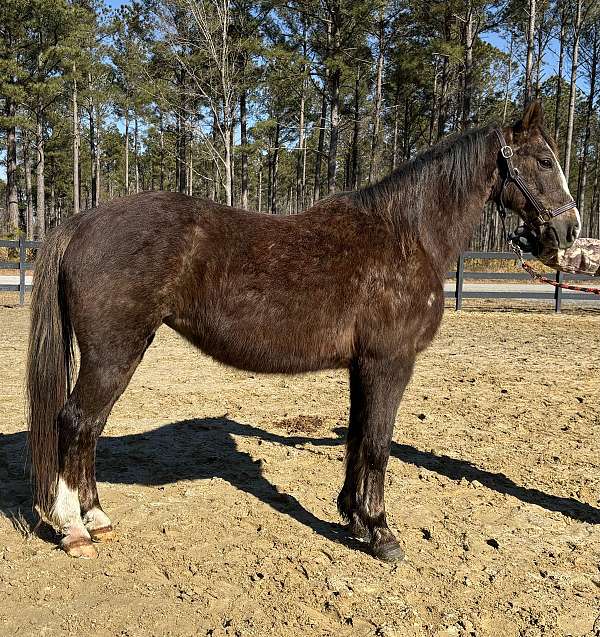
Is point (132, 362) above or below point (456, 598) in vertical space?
above

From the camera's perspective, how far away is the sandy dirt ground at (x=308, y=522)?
2.40 metres

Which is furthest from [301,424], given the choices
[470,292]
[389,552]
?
[470,292]

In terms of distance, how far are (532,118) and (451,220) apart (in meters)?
0.78

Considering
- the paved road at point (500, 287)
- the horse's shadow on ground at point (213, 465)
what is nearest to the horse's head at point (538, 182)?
the horse's shadow on ground at point (213, 465)

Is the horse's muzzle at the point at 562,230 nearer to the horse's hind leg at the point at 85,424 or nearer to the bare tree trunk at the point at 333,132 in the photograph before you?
the horse's hind leg at the point at 85,424

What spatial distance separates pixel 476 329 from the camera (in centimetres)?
1068

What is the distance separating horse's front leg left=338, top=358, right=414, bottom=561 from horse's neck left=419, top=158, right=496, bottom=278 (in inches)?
27.6

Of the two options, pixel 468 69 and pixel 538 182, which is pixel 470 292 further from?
pixel 468 69

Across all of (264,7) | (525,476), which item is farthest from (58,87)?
(525,476)

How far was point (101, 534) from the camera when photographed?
2.99 meters

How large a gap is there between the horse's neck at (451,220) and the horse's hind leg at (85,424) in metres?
1.80

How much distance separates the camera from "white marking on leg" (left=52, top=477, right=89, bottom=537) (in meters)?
2.89

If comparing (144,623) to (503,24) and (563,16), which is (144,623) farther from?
(563,16)

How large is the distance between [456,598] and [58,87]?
92.7 feet
